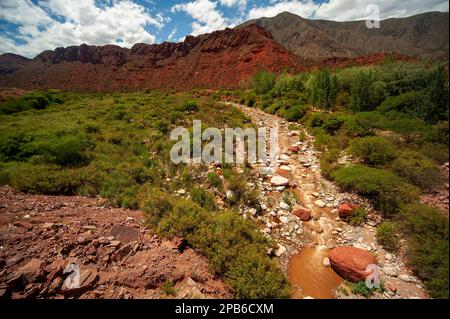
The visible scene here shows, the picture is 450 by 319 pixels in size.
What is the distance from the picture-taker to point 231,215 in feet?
16.8

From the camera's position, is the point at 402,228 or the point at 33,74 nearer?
the point at 402,228

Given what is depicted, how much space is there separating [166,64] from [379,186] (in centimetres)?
8199

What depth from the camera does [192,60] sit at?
69250 mm

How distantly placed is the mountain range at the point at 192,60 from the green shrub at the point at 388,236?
4343cm

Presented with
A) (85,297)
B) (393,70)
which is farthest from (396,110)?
(85,297)

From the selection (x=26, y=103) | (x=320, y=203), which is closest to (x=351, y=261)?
(x=320, y=203)

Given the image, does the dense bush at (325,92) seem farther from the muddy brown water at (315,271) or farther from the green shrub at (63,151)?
the green shrub at (63,151)

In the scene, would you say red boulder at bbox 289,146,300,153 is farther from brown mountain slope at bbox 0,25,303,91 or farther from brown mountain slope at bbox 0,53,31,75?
brown mountain slope at bbox 0,53,31,75

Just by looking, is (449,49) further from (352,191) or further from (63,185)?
(63,185)

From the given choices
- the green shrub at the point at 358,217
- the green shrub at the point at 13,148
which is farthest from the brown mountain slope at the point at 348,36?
the green shrub at the point at 13,148

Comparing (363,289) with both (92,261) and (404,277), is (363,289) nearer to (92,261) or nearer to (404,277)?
(404,277)

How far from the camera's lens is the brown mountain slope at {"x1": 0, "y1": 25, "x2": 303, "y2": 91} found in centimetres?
5481
